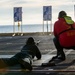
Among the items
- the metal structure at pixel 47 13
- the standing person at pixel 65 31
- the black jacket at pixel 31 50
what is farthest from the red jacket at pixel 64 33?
the metal structure at pixel 47 13

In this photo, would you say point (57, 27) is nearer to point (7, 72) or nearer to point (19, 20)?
point (7, 72)

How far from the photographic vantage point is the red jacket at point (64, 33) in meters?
9.07

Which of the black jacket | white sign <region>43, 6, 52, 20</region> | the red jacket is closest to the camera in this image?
the red jacket

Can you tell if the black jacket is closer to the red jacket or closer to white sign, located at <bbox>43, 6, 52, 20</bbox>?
the red jacket

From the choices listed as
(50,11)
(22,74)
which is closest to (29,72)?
(22,74)

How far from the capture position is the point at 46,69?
25.7 ft

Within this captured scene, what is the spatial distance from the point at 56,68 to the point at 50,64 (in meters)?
0.48

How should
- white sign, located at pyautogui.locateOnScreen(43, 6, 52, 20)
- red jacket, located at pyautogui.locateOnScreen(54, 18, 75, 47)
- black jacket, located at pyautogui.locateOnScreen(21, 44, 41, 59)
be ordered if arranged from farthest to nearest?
white sign, located at pyautogui.locateOnScreen(43, 6, 52, 20) → black jacket, located at pyautogui.locateOnScreen(21, 44, 41, 59) → red jacket, located at pyautogui.locateOnScreen(54, 18, 75, 47)

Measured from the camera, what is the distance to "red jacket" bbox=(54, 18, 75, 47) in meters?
9.07

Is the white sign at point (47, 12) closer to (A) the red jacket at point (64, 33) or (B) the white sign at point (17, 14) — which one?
(B) the white sign at point (17, 14)

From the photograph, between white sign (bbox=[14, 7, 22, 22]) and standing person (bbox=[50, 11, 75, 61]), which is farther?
white sign (bbox=[14, 7, 22, 22])

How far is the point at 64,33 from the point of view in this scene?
29.9 ft

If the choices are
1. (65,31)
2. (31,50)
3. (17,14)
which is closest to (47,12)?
(17,14)

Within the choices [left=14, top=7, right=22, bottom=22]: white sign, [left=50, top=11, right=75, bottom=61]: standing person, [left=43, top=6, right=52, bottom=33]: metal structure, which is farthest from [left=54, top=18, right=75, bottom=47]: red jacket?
[left=14, top=7, right=22, bottom=22]: white sign
